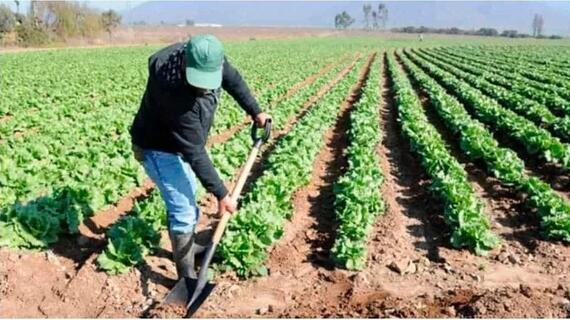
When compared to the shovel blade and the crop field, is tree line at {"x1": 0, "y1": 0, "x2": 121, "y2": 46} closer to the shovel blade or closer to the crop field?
the crop field

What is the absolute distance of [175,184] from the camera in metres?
5.36

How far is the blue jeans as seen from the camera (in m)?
5.30

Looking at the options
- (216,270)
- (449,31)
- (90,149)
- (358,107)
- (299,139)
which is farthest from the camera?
(449,31)

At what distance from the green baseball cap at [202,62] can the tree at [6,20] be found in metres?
63.1

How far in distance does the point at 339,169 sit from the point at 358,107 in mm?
5452

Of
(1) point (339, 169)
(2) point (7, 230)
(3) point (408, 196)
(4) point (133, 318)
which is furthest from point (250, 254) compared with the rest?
(1) point (339, 169)

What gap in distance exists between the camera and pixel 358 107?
15.4 meters

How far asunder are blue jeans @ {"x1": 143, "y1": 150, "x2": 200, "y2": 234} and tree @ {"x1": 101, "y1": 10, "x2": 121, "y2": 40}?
76166mm

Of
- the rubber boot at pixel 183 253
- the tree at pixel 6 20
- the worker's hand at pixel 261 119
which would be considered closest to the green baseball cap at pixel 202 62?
the worker's hand at pixel 261 119

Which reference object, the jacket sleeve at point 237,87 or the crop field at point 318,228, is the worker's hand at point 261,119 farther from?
the crop field at point 318,228

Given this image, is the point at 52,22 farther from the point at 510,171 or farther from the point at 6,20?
the point at 510,171

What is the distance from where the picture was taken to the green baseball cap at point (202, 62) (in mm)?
4531

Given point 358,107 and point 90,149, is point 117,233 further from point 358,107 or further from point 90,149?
point 358,107

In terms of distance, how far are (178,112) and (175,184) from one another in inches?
33.2
